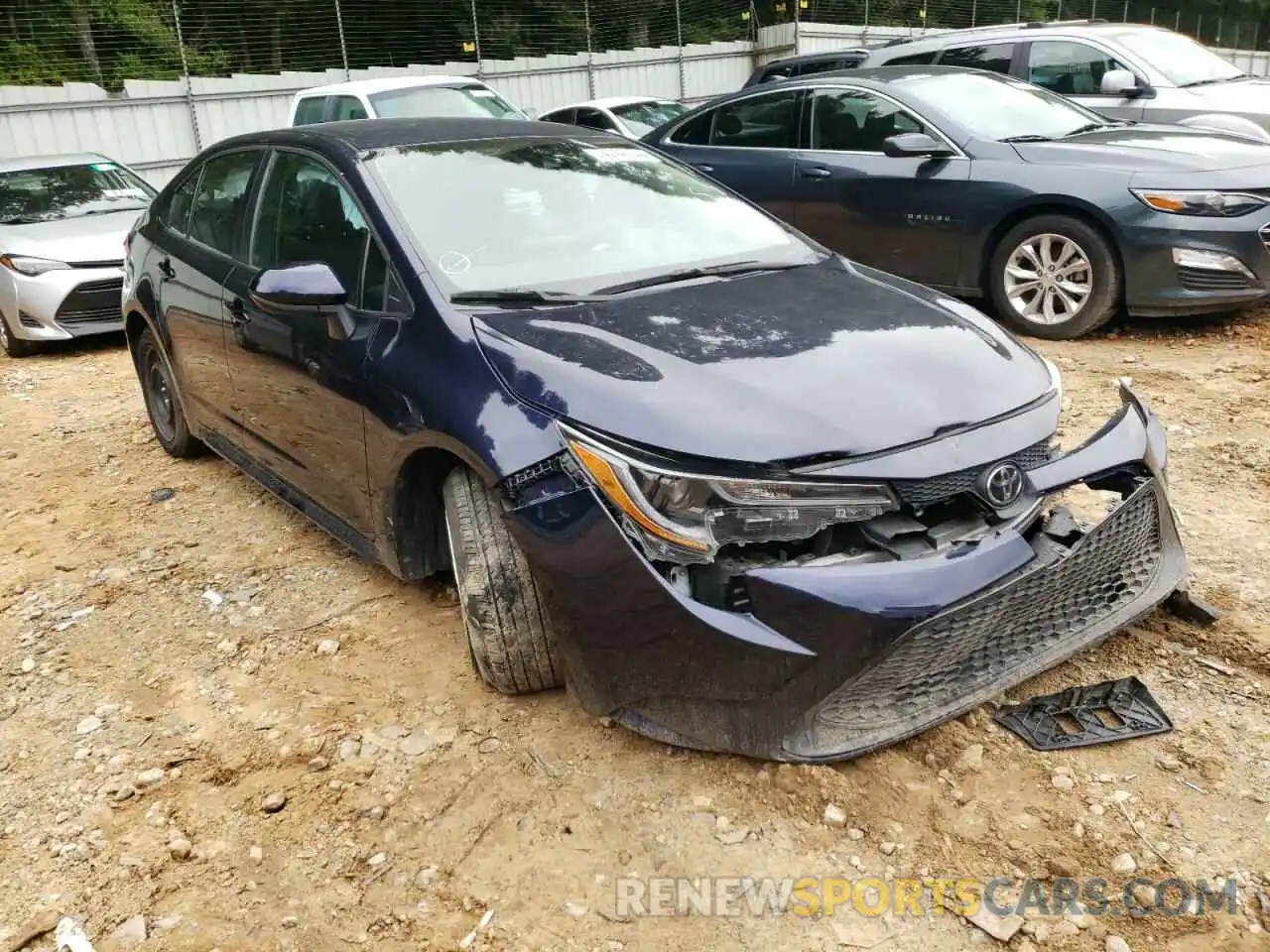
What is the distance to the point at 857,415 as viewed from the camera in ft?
8.04

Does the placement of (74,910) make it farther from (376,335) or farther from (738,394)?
(738,394)

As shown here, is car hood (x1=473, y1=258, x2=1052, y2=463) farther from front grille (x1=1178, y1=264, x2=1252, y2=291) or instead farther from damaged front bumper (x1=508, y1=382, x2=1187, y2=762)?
front grille (x1=1178, y1=264, x2=1252, y2=291)

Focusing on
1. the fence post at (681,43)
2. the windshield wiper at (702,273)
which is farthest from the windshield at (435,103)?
the fence post at (681,43)

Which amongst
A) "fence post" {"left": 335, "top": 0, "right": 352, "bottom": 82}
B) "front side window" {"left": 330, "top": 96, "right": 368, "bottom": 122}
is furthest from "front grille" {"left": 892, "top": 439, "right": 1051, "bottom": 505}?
"fence post" {"left": 335, "top": 0, "right": 352, "bottom": 82}

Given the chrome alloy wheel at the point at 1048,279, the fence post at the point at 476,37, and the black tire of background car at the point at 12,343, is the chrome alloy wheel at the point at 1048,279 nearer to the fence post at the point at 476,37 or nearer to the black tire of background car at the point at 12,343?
the black tire of background car at the point at 12,343

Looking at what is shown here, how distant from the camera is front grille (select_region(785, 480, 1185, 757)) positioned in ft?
7.72

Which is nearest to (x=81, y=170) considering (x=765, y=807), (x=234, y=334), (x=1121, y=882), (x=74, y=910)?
(x=234, y=334)

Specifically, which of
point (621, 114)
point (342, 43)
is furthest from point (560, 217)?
point (342, 43)

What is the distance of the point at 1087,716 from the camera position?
269 cm

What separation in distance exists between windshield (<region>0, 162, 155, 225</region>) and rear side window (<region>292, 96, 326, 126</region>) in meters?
2.38

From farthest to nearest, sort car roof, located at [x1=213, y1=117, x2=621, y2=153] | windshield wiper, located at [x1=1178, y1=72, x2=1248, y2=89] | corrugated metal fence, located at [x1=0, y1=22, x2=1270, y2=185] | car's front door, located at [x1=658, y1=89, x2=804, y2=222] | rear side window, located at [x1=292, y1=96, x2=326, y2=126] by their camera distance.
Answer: corrugated metal fence, located at [x1=0, y1=22, x2=1270, y2=185], rear side window, located at [x1=292, y1=96, x2=326, y2=126], windshield wiper, located at [x1=1178, y1=72, x2=1248, y2=89], car's front door, located at [x1=658, y1=89, x2=804, y2=222], car roof, located at [x1=213, y1=117, x2=621, y2=153]

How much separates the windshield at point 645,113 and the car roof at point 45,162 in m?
5.80

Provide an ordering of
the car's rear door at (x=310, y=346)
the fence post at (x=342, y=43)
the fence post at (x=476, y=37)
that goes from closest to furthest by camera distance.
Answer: the car's rear door at (x=310, y=346) → the fence post at (x=342, y=43) → the fence post at (x=476, y=37)

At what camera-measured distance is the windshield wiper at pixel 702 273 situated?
3145mm
